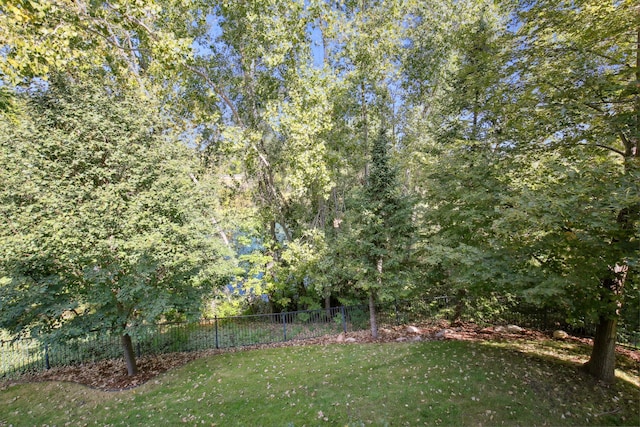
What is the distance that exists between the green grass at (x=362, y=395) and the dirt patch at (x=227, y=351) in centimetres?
51

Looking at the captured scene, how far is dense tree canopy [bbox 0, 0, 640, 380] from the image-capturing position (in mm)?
4688

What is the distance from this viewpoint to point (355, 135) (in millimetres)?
13195

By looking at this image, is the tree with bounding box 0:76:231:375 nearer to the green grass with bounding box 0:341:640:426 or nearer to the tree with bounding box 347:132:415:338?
the green grass with bounding box 0:341:640:426

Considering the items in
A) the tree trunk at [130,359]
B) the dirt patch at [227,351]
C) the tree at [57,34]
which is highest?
the tree at [57,34]

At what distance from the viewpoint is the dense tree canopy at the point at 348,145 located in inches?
185

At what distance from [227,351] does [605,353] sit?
29.8 ft

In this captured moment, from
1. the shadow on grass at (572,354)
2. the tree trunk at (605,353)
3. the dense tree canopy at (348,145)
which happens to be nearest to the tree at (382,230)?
the dense tree canopy at (348,145)

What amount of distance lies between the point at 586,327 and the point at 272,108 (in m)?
12.0

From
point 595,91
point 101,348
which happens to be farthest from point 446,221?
point 101,348

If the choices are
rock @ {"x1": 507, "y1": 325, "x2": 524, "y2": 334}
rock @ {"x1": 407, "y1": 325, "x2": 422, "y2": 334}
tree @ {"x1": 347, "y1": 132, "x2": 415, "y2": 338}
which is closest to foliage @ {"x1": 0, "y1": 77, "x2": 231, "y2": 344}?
tree @ {"x1": 347, "y1": 132, "x2": 415, "y2": 338}

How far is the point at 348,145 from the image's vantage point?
12.5 m

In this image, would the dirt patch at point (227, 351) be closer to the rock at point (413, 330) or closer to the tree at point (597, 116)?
the rock at point (413, 330)

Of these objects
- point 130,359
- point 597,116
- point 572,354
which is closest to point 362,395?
point 572,354

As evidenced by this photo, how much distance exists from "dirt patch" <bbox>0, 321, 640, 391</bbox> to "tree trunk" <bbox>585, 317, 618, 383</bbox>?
5.23ft
